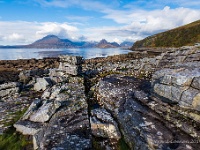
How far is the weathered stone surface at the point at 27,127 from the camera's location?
15203 millimetres

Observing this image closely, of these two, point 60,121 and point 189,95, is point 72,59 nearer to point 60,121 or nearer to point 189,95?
point 60,121

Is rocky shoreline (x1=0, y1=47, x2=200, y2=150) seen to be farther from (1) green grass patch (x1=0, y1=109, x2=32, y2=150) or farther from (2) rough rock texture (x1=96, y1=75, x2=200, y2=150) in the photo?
(1) green grass patch (x1=0, y1=109, x2=32, y2=150)

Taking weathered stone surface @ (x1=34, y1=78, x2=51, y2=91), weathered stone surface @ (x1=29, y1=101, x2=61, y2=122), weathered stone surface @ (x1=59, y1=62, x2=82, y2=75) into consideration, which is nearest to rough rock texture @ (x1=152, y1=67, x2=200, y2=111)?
weathered stone surface @ (x1=29, y1=101, x2=61, y2=122)

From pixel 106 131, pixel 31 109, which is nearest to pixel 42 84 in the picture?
pixel 31 109

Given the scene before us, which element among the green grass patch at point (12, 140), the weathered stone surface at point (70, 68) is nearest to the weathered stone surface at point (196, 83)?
the green grass patch at point (12, 140)

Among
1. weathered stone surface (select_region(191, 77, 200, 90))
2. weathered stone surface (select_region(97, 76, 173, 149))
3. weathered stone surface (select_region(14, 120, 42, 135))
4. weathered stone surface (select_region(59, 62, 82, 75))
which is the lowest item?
weathered stone surface (select_region(14, 120, 42, 135))

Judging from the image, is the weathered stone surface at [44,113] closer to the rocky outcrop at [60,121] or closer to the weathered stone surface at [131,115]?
the rocky outcrop at [60,121]

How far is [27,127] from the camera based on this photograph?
15.5 meters

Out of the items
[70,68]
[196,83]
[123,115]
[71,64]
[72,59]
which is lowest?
[123,115]

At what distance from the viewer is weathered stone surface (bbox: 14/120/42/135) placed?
49.9 ft

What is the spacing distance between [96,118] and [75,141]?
3.20 m

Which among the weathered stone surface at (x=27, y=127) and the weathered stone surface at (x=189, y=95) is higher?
the weathered stone surface at (x=189, y=95)

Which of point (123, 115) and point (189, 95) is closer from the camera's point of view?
point (189, 95)

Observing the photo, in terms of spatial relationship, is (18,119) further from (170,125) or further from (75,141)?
(170,125)
